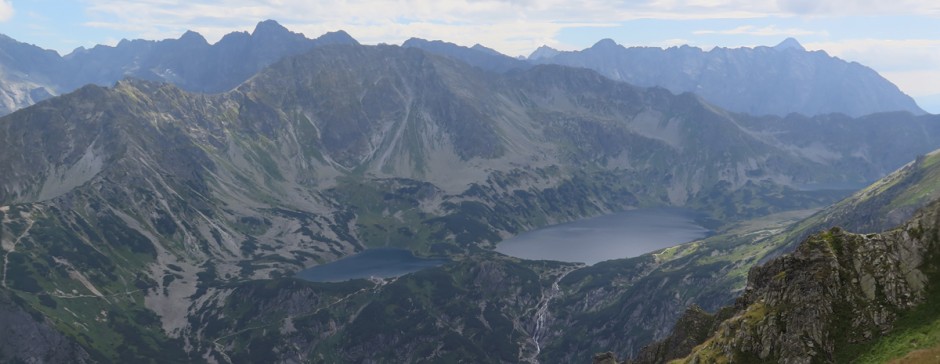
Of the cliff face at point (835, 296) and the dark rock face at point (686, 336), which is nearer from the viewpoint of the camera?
the cliff face at point (835, 296)

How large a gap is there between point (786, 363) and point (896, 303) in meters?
13.0

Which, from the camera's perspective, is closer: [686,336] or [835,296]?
[835,296]

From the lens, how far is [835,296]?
81.0 m

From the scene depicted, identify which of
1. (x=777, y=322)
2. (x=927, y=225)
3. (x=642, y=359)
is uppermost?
(x=927, y=225)

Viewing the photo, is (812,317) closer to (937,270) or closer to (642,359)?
(937,270)

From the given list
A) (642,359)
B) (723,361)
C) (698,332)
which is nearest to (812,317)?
(723,361)

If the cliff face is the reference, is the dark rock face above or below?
below

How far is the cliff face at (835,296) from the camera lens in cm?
7750

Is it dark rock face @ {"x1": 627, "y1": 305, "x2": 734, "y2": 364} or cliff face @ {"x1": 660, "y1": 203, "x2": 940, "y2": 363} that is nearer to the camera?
cliff face @ {"x1": 660, "y1": 203, "x2": 940, "y2": 363}

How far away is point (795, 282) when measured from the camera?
84.7 m

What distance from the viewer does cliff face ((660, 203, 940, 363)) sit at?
77.5 m

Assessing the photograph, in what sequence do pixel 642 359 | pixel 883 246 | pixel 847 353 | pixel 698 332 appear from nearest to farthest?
1. pixel 847 353
2. pixel 883 246
3. pixel 698 332
4. pixel 642 359

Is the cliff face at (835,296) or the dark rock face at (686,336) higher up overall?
the cliff face at (835,296)

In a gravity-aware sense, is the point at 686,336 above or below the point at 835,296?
below
